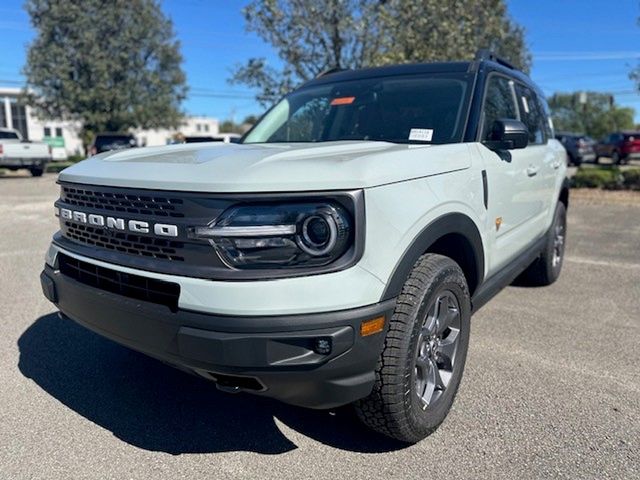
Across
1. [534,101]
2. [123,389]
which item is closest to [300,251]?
[123,389]

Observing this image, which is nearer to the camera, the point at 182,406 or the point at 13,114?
the point at 182,406

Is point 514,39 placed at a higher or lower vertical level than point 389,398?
higher

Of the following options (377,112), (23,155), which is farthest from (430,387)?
(23,155)

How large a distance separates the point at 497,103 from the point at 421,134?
897 millimetres

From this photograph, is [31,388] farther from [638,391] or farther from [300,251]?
[638,391]

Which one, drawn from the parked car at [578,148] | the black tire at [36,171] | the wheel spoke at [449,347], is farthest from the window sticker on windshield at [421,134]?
the parked car at [578,148]

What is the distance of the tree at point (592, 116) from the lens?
5525 centimetres

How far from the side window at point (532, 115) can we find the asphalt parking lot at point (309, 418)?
1.58 metres

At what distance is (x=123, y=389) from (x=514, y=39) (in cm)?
2589

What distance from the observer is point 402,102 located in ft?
11.8

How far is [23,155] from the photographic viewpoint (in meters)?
19.9

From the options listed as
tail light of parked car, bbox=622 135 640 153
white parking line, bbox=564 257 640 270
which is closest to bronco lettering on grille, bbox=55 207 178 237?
white parking line, bbox=564 257 640 270

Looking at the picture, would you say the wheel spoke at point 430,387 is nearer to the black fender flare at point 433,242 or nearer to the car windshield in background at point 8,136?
the black fender flare at point 433,242

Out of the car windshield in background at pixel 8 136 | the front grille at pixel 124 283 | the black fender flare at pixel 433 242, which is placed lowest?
the front grille at pixel 124 283
